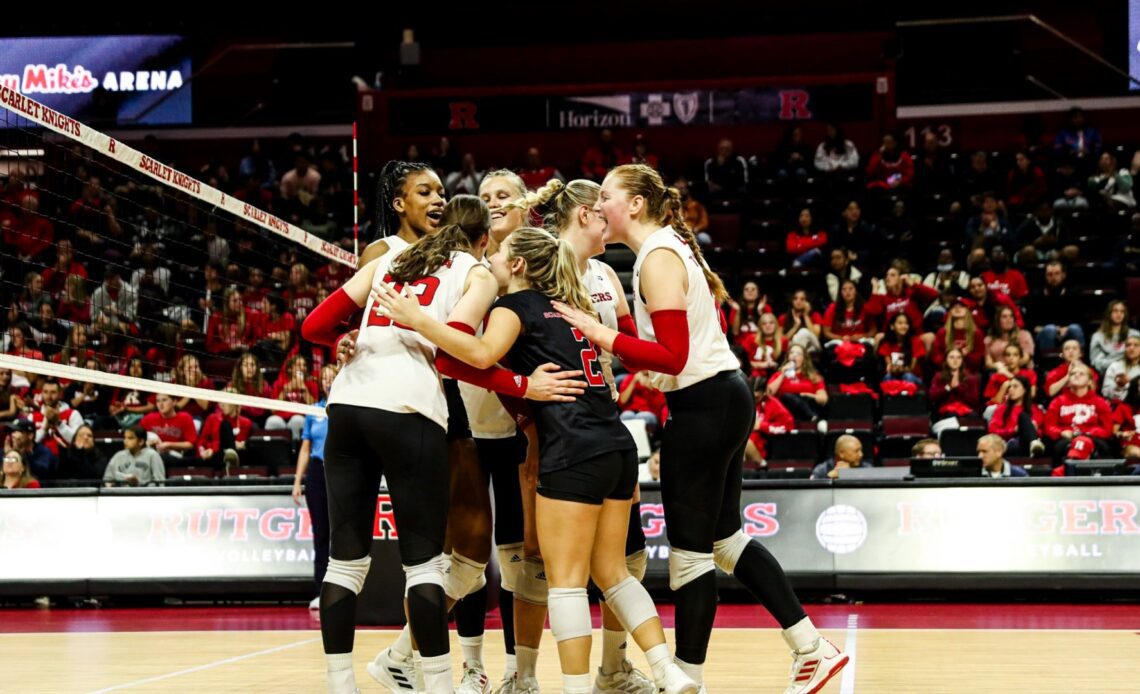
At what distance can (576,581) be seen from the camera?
4.47 metres

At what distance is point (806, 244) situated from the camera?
16172 millimetres

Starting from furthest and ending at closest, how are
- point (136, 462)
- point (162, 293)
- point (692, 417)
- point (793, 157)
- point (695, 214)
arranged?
point (793, 157), point (695, 214), point (162, 293), point (136, 462), point (692, 417)

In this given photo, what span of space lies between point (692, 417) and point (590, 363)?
44 cm

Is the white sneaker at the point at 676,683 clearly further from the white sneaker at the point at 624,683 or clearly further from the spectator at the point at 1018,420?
the spectator at the point at 1018,420

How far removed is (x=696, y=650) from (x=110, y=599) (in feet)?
24.1

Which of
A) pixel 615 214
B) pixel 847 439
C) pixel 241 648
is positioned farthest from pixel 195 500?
pixel 615 214

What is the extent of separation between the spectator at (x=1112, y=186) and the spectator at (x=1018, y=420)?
17.4ft

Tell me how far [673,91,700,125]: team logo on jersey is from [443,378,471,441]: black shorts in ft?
48.5

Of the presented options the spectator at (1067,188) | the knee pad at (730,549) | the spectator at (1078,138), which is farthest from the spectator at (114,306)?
the spectator at (1078,138)

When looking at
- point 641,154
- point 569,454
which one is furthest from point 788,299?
point 569,454

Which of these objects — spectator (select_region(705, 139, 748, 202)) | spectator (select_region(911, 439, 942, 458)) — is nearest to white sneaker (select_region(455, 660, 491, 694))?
spectator (select_region(911, 439, 942, 458))

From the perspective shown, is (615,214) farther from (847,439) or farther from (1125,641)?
(847,439)

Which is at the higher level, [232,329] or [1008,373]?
[232,329]

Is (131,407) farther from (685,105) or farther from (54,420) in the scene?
(685,105)
